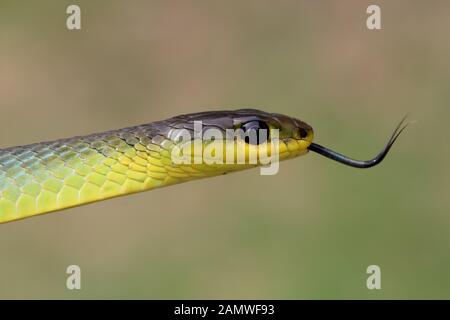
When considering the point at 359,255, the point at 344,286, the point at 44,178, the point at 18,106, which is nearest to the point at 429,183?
the point at 359,255

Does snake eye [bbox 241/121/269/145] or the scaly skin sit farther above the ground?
snake eye [bbox 241/121/269/145]

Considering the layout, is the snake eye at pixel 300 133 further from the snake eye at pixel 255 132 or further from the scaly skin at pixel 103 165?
the snake eye at pixel 255 132

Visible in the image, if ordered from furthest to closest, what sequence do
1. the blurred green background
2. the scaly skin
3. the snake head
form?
the blurred green background
the snake head
the scaly skin

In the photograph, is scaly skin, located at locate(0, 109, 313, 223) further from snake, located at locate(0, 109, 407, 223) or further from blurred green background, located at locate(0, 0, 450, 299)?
blurred green background, located at locate(0, 0, 450, 299)

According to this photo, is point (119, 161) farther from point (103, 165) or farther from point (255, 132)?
point (255, 132)

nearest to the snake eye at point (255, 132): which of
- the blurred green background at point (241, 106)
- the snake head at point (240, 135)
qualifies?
the snake head at point (240, 135)

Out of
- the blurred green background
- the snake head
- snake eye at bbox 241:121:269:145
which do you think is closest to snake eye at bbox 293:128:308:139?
the snake head
